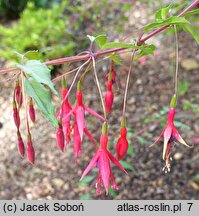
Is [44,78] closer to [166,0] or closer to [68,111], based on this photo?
[68,111]

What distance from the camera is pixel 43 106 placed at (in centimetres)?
57

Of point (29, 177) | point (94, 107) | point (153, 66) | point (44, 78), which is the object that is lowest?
point (29, 177)

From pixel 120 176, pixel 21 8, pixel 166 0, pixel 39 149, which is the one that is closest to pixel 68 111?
pixel 120 176

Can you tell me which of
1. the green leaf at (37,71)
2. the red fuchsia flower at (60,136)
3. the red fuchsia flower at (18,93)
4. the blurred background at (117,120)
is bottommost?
the blurred background at (117,120)

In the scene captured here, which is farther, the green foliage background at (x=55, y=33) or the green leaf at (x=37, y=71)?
the green foliage background at (x=55, y=33)

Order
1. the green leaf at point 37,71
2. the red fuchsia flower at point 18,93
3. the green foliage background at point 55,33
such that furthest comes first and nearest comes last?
1. the green foliage background at point 55,33
2. the red fuchsia flower at point 18,93
3. the green leaf at point 37,71

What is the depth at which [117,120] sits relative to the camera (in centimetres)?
199

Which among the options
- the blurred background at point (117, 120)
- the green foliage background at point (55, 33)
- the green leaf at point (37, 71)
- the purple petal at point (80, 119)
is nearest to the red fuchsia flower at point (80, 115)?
the purple petal at point (80, 119)

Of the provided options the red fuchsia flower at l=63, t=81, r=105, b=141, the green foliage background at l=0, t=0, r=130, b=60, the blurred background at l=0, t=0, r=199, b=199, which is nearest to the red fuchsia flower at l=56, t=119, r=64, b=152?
the red fuchsia flower at l=63, t=81, r=105, b=141

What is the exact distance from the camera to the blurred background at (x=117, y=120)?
5.42 feet

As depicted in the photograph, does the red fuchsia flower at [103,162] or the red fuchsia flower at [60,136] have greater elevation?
the red fuchsia flower at [60,136]

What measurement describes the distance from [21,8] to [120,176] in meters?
1.95

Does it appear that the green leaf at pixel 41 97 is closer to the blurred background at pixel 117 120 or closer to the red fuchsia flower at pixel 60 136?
the red fuchsia flower at pixel 60 136

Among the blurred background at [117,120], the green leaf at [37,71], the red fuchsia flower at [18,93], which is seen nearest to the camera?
the green leaf at [37,71]
